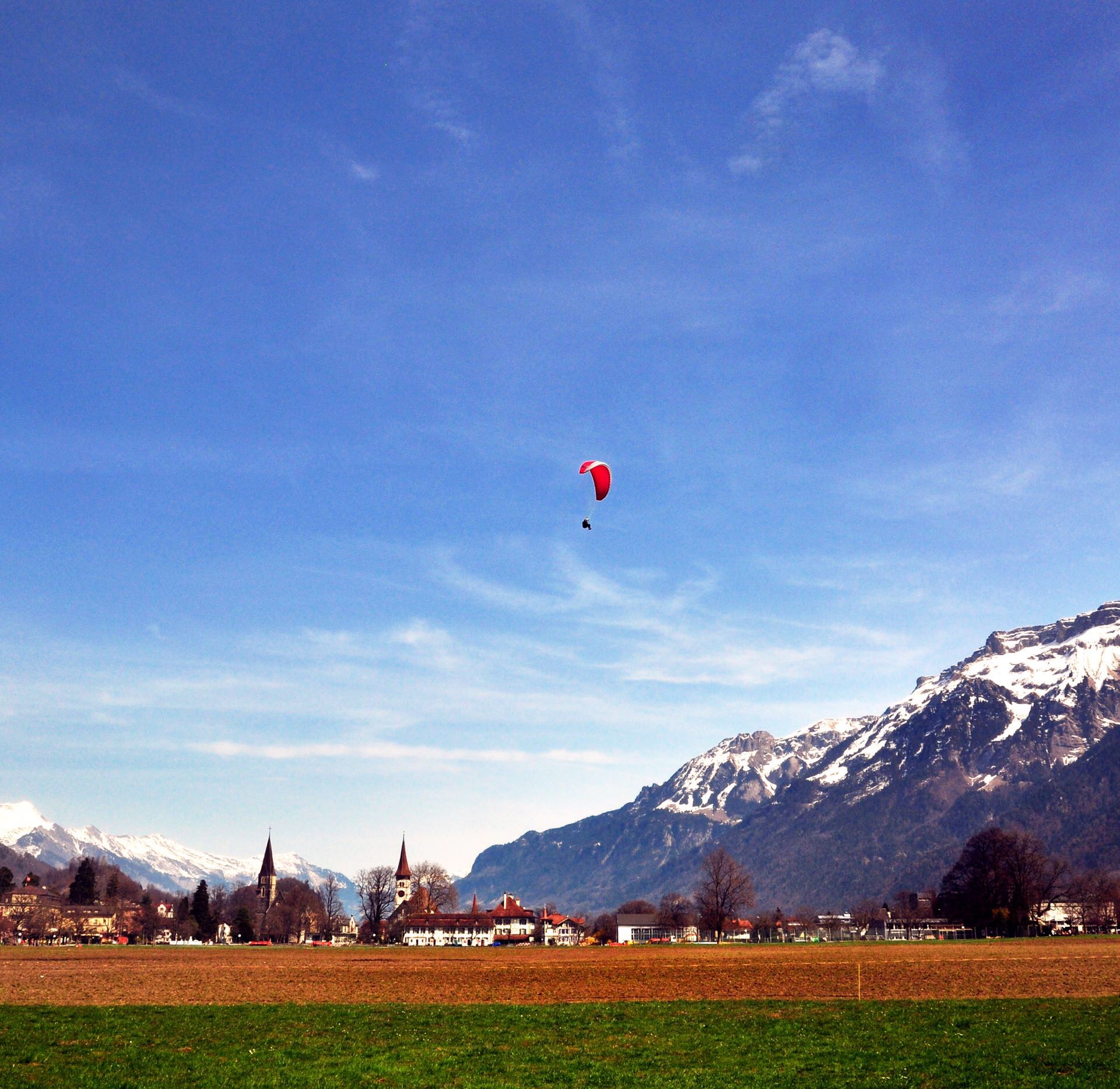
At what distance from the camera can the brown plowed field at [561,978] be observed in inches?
1750

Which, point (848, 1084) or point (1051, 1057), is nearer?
point (848, 1084)

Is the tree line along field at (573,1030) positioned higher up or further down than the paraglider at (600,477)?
further down

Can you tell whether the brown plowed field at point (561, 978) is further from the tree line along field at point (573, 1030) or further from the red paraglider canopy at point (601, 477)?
the red paraglider canopy at point (601, 477)

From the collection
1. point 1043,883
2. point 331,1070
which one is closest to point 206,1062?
point 331,1070

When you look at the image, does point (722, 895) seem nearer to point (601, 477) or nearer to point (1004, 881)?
point (1004, 881)

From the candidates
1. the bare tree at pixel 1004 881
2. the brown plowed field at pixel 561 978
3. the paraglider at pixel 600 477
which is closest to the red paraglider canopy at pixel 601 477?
the paraglider at pixel 600 477

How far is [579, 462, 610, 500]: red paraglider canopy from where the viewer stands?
2090 inches

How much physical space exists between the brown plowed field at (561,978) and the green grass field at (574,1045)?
572 cm

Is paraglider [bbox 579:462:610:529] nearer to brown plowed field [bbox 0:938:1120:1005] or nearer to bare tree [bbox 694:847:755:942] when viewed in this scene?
brown plowed field [bbox 0:938:1120:1005]

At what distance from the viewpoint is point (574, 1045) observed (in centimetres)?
2888

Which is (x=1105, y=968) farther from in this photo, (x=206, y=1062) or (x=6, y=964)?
(x=6, y=964)

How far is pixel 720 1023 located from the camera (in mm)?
33594

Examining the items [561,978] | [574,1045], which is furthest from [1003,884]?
[574,1045]

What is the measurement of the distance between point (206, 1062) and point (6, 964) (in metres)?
60.9
